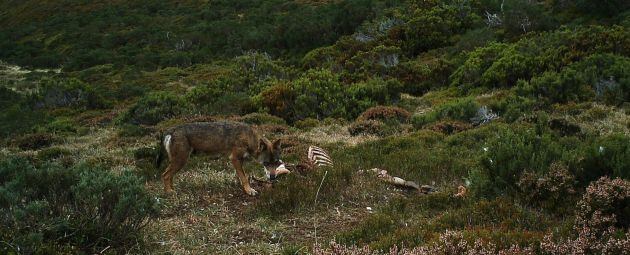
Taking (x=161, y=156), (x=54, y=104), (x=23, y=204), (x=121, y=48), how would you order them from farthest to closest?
(x=121, y=48) → (x=54, y=104) → (x=161, y=156) → (x=23, y=204)

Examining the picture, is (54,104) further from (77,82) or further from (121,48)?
(121,48)

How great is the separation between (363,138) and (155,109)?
9215 mm

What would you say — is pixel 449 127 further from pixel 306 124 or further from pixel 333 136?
pixel 306 124

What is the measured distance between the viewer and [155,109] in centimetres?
1928

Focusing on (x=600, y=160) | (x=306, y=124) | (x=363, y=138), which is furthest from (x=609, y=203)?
(x=306, y=124)

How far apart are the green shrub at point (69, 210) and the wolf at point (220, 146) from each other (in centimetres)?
127

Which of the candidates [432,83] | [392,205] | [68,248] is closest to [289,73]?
[432,83]

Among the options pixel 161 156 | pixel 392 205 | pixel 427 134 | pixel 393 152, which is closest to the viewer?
pixel 392 205

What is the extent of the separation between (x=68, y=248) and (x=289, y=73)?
64.5 feet

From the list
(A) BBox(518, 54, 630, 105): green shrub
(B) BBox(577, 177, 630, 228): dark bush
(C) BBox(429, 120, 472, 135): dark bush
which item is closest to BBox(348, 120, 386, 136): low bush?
(C) BBox(429, 120, 472, 135): dark bush

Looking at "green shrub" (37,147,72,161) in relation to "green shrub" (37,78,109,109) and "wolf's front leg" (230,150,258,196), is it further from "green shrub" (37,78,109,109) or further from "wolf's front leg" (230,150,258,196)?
"green shrub" (37,78,109,109)

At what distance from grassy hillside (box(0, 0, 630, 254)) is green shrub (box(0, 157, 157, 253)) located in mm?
20

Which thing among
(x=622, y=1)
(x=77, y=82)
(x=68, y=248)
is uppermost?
(x=68, y=248)

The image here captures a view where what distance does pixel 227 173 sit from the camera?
340 inches
